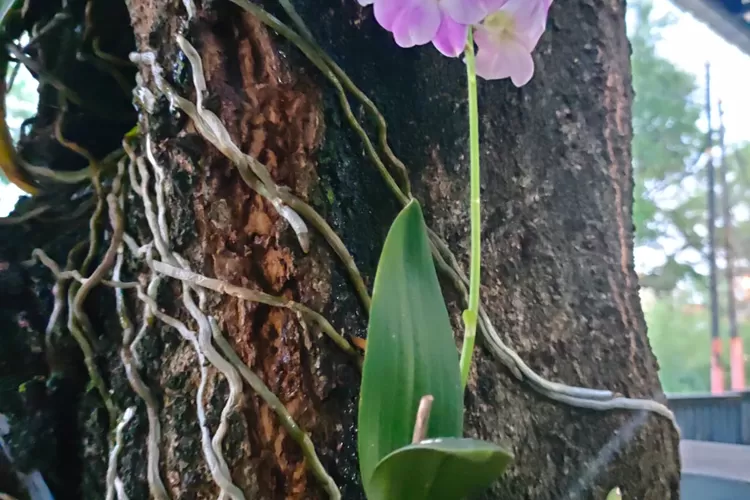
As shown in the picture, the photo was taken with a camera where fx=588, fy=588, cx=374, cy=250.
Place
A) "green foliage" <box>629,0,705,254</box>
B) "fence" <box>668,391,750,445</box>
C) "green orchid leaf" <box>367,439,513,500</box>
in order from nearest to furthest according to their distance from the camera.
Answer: "green orchid leaf" <box>367,439,513,500</box> < "fence" <box>668,391,750,445</box> < "green foliage" <box>629,0,705,254</box>

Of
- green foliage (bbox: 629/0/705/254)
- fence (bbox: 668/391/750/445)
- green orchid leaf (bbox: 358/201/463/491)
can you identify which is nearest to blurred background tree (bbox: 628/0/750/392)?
green foliage (bbox: 629/0/705/254)

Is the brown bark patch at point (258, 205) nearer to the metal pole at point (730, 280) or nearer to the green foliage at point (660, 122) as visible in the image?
the green foliage at point (660, 122)

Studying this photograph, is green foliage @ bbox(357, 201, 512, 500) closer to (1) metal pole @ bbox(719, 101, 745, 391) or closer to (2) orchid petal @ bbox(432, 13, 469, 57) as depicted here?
(2) orchid petal @ bbox(432, 13, 469, 57)

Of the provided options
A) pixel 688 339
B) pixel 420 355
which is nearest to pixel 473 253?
pixel 420 355

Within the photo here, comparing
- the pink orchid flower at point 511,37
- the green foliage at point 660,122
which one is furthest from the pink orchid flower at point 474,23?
the green foliage at point 660,122

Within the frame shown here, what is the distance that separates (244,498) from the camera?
359mm

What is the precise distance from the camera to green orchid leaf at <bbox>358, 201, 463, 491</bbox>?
300 millimetres

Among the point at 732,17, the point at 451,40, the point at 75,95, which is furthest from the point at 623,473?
the point at 732,17

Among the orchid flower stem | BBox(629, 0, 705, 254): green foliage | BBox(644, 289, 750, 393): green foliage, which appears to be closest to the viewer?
the orchid flower stem

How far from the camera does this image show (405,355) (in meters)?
0.31

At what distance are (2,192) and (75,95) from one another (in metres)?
0.15

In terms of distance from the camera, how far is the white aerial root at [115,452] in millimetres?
414

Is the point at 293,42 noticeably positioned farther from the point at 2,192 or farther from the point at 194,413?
the point at 2,192

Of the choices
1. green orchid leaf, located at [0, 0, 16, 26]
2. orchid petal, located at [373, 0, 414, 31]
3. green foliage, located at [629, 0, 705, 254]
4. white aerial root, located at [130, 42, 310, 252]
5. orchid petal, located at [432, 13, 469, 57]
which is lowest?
white aerial root, located at [130, 42, 310, 252]
